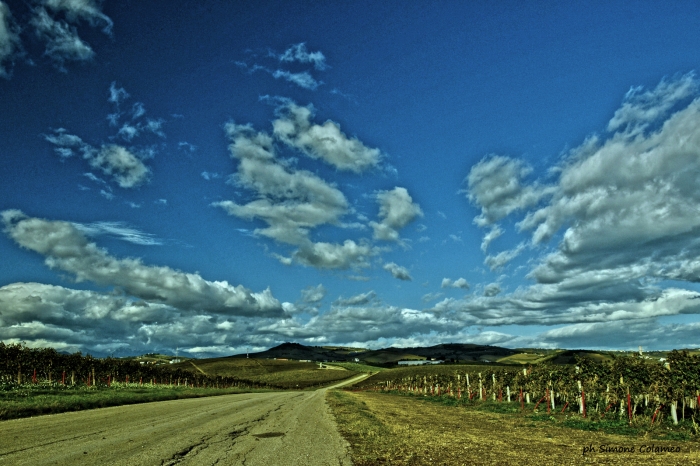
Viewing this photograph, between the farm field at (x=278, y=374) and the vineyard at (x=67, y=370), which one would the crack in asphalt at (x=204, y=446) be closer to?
the vineyard at (x=67, y=370)

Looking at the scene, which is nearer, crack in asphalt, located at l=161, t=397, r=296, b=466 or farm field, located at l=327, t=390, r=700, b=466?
crack in asphalt, located at l=161, t=397, r=296, b=466

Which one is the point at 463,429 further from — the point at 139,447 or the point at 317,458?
the point at 139,447

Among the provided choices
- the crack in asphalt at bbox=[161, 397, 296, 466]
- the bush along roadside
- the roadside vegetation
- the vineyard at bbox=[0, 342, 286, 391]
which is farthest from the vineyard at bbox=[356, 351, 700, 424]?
the vineyard at bbox=[0, 342, 286, 391]

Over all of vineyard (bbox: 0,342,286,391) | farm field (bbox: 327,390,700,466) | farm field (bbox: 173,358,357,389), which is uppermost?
farm field (bbox: 327,390,700,466)

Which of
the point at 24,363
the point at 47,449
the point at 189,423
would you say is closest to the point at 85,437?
the point at 47,449

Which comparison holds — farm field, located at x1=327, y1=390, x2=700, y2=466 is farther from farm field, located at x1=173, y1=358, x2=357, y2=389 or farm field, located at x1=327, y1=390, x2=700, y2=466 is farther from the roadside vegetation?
farm field, located at x1=173, y1=358, x2=357, y2=389

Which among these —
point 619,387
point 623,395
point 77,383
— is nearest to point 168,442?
point 619,387

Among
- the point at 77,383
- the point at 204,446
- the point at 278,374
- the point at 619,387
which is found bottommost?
the point at 278,374

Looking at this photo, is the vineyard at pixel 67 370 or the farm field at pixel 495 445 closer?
the farm field at pixel 495 445

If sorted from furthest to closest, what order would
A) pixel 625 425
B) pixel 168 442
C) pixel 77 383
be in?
pixel 77 383
pixel 625 425
pixel 168 442

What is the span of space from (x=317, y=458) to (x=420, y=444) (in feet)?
14.2

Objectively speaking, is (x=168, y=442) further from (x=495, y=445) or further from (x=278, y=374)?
(x=278, y=374)

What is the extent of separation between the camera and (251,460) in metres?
12.4

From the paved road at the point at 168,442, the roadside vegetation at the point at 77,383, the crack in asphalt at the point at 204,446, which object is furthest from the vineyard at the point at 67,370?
the crack in asphalt at the point at 204,446
